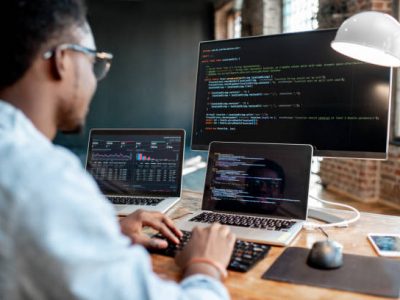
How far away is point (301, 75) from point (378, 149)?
0.33 m

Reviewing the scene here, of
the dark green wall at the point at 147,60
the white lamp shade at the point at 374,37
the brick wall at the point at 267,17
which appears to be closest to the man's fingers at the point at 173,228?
the white lamp shade at the point at 374,37

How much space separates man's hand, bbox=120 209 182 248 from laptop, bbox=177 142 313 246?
88 mm

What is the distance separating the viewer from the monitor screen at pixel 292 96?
1301mm

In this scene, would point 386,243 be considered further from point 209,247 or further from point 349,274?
point 209,247

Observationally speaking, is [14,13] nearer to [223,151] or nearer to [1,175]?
[1,175]

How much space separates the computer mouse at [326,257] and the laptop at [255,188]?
0.75 feet

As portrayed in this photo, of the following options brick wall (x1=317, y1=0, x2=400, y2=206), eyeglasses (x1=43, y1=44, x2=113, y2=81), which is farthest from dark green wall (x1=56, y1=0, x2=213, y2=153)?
eyeglasses (x1=43, y1=44, x2=113, y2=81)

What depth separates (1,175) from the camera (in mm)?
536

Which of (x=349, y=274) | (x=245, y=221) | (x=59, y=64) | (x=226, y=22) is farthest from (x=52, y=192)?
(x=226, y=22)

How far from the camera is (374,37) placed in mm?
1137

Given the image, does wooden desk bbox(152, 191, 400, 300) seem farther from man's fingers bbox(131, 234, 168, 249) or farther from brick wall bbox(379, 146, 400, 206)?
→ brick wall bbox(379, 146, 400, 206)

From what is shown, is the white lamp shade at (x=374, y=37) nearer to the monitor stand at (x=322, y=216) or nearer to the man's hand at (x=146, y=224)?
the monitor stand at (x=322, y=216)

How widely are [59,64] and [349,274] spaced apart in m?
0.68

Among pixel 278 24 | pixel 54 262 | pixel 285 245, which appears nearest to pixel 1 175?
pixel 54 262
